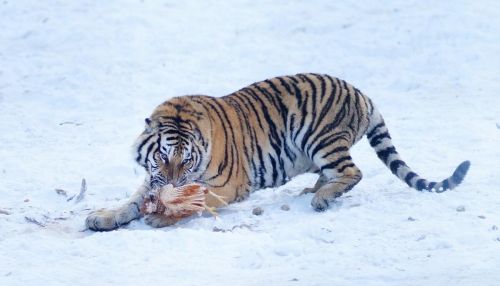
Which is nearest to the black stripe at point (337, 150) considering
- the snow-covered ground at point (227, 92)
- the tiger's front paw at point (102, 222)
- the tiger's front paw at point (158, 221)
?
the snow-covered ground at point (227, 92)

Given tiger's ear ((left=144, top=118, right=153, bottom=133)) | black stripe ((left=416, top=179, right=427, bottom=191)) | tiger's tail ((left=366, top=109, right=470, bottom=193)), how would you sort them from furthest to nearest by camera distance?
1. black stripe ((left=416, top=179, right=427, bottom=191))
2. tiger's tail ((left=366, top=109, right=470, bottom=193))
3. tiger's ear ((left=144, top=118, right=153, bottom=133))

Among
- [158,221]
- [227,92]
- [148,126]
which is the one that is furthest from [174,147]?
[227,92]

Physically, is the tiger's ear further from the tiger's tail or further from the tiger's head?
the tiger's tail

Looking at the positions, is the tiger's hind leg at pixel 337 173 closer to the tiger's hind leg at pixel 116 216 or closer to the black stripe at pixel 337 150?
the black stripe at pixel 337 150

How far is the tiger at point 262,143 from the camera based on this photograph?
6.88 metres

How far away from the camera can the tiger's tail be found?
23.1ft

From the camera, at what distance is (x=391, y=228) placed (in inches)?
250

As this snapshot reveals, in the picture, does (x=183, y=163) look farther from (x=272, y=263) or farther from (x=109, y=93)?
(x=109, y=93)

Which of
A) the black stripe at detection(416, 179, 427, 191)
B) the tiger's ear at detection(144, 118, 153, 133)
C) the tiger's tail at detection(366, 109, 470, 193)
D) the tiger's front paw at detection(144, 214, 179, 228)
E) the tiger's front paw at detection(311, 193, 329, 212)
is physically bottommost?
the tiger's front paw at detection(144, 214, 179, 228)

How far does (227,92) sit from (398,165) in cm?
439

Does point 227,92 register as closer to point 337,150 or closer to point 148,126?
point 337,150

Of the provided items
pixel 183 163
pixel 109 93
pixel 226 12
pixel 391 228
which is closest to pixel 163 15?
pixel 226 12

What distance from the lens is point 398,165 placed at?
7.39m

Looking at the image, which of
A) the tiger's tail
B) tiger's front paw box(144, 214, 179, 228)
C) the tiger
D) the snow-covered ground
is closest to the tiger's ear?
the tiger
